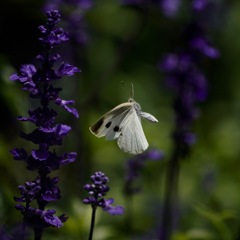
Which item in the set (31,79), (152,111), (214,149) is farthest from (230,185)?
(31,79)

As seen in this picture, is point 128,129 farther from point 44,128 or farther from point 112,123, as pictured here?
point 44,128

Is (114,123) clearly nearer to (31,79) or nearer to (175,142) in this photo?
(31,79)

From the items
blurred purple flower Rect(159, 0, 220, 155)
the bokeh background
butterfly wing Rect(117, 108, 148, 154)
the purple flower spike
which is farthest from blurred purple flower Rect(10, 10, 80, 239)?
blurred purple flower Rect(159, 0, 220, 155)

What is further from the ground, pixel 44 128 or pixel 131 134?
pixel 131 134

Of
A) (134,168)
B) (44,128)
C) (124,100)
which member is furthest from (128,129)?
(124,100)

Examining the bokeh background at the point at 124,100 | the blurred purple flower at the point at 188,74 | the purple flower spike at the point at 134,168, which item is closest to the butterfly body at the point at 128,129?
the bokeh background at the point at 124,100

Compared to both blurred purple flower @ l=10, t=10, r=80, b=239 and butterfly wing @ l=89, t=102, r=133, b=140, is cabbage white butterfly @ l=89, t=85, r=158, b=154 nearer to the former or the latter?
butterfly wing @ l=89, t=102, r=133, b=140

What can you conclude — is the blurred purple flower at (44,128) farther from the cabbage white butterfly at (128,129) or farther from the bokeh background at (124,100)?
the bokeh background at (124,100)
